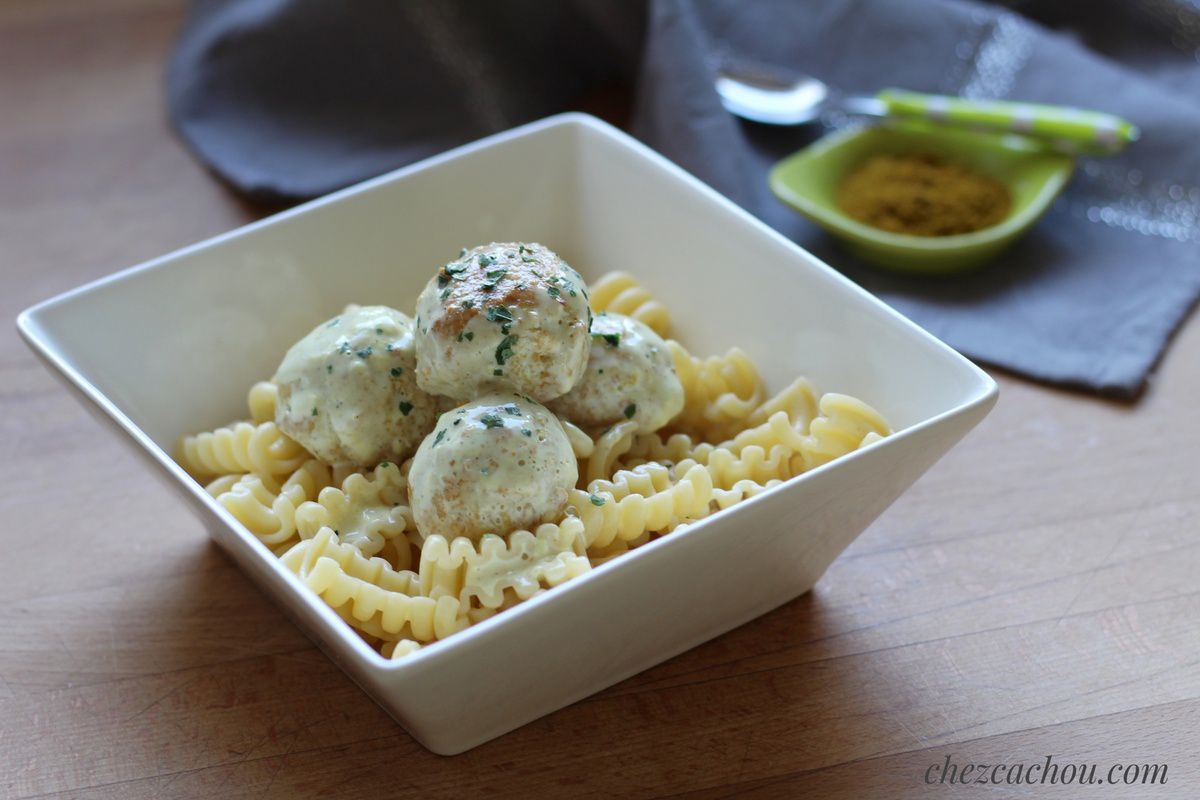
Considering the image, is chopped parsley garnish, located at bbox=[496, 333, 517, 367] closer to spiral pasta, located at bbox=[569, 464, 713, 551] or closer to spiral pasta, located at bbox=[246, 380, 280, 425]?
spiral pasta, located at bbox=[569, 464, 713, 551]

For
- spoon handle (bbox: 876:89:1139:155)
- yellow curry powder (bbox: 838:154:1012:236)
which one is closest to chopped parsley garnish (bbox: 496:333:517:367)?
yellow curry powder (bbox: 838:154:1012:236)

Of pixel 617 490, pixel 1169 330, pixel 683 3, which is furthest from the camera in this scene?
pixel 683 3

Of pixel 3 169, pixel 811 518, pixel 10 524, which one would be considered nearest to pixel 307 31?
pixel 3 169

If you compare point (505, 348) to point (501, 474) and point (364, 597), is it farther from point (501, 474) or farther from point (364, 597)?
point (364, 597)

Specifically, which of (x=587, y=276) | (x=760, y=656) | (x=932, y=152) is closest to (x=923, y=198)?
(x=932, y=152)

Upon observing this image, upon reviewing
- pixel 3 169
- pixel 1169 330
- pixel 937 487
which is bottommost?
pixel 3 169

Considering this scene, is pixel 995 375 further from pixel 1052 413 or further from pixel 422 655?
pixel 422 655

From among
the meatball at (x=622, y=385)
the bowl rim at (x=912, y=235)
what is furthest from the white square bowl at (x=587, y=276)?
the bowl rim at (x=912, y=235)

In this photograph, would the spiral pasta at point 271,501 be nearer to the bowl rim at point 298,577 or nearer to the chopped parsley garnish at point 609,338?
the bowl rim at point 298,577
